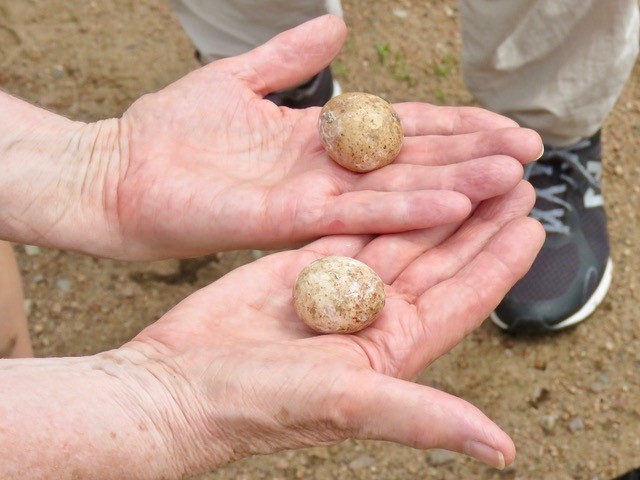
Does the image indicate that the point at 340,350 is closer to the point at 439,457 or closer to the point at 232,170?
the point at 232,170

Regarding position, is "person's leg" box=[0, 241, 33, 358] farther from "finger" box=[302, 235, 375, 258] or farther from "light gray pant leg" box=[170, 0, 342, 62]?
"light gray pant leg" box=[170, 0, 342, 62]

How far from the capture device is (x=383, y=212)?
7.17 ft

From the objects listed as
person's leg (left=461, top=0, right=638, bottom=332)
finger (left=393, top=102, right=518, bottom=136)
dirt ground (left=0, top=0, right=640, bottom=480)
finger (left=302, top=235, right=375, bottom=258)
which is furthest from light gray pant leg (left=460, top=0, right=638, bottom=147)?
finger (left=302, top=235, right=375, bottom=258)

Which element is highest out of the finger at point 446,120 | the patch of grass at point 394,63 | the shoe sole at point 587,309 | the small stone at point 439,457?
the finger at point 446,120

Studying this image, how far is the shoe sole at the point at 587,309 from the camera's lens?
3086 millimetres

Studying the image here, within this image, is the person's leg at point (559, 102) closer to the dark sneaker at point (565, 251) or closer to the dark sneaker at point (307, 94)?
the dark sneaker at point (565, 251)

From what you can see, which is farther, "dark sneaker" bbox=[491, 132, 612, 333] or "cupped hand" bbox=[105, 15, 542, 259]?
"dark sneaker" bbox=[491, 132, 612, 333]

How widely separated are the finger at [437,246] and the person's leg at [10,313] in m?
1.14

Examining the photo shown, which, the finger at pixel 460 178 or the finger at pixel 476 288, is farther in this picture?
the finger at pixel 460 178

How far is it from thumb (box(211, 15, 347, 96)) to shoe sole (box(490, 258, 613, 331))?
4.05 ft

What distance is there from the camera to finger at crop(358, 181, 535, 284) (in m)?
2.11

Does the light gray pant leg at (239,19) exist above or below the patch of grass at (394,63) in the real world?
above

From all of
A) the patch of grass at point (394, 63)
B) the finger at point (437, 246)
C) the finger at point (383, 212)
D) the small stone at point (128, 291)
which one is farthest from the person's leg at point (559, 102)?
the small stone at point (128, 291)

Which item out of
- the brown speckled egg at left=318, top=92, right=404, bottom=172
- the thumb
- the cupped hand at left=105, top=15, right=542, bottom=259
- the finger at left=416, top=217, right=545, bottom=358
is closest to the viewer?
the finger at left=416, top=217, right=545, bottom=358
